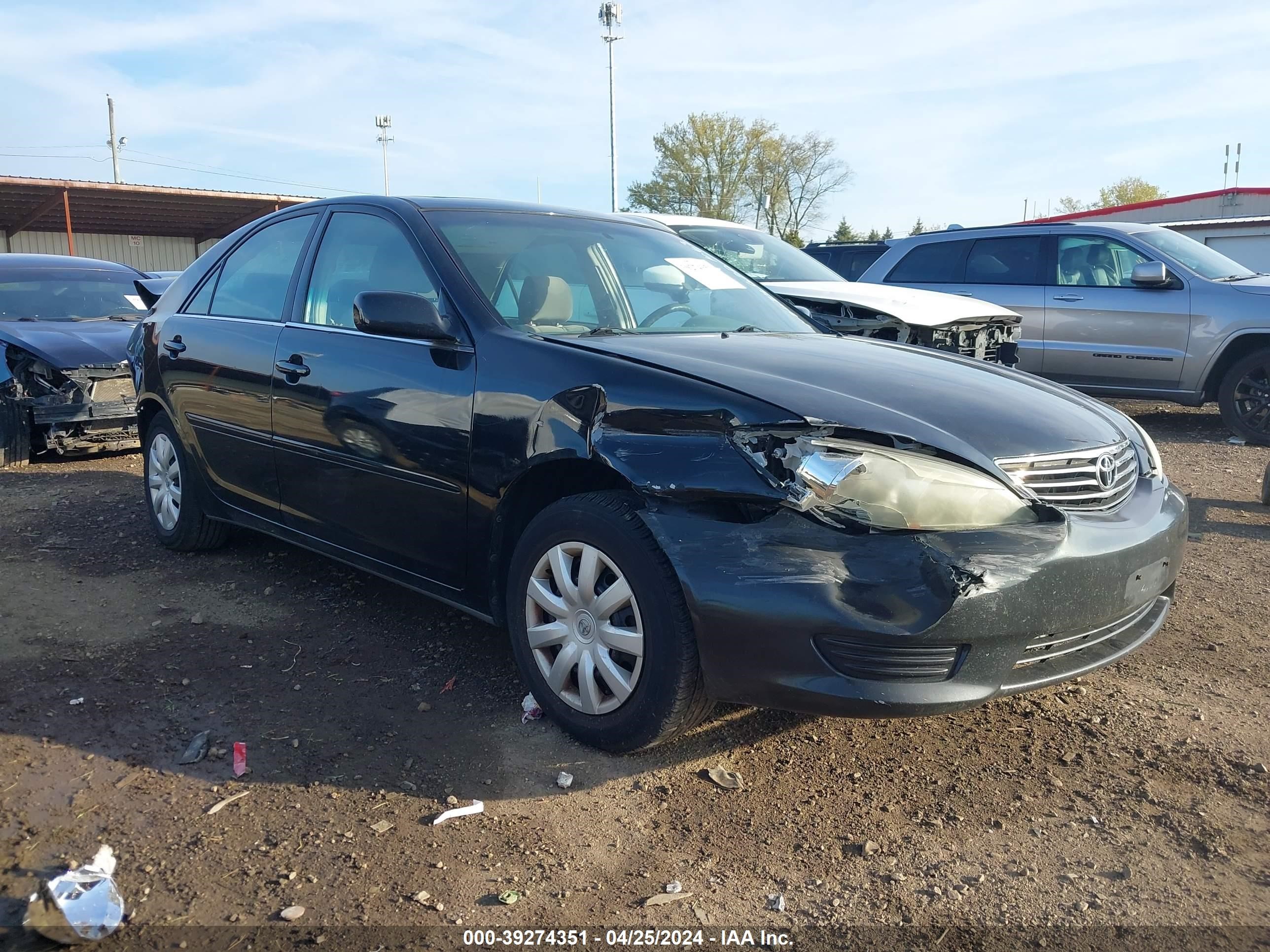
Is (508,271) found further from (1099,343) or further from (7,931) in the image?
(1099,343)

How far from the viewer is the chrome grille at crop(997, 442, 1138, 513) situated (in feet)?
9.11

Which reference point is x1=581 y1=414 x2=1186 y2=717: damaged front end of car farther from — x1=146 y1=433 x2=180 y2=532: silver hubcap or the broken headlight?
x1=146 y1=433 x2=180 y2=532: silver hubcap

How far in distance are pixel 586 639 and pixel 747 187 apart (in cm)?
6073

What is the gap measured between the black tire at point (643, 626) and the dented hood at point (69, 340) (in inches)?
231

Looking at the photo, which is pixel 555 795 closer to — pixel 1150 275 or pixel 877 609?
pixel 877 609

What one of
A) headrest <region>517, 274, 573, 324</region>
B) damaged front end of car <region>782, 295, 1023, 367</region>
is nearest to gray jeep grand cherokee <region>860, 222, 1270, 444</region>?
damaged front end of car <region>782, 295, 1023, 367</region>

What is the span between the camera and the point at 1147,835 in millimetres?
2590

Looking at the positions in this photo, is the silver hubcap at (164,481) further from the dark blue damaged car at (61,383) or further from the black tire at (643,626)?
the black tire at (643,626)

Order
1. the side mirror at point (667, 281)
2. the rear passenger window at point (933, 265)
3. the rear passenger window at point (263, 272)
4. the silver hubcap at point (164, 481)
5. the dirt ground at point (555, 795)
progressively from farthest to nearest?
the rear passenger window at point (933, 265) → the silver hubcap at point (164, 481) → the rear passenger window at point (263, 272) → the side mirror at point (667, 281) → the dirt ground at point (555, 795)

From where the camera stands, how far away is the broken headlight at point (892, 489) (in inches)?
100

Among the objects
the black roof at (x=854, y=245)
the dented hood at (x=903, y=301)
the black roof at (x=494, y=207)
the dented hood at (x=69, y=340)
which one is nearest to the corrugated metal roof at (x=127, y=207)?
the black roof at (x=854, y=245)

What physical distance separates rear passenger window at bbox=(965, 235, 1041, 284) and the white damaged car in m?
1.76

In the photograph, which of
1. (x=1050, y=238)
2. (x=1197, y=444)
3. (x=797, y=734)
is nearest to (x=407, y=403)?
(x=797, y=734)

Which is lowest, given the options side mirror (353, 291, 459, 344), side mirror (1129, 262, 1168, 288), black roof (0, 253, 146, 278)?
side mirror (353, 291, 459, 344)
